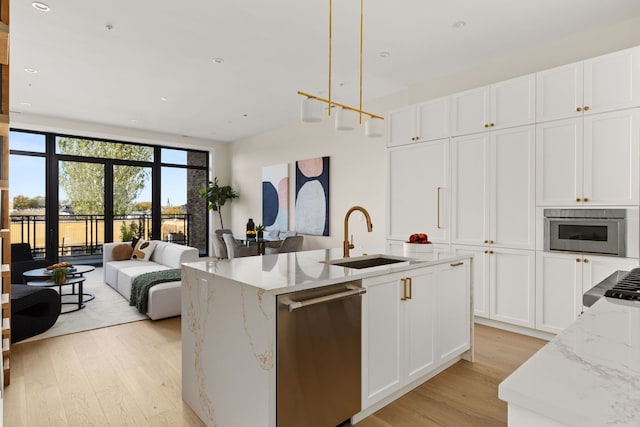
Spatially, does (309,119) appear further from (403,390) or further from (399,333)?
(403,390)

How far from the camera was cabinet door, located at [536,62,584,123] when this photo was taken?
10.1ft

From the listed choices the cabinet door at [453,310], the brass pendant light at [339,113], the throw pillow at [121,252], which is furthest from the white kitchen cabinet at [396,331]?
the throw pillow at [121,252]

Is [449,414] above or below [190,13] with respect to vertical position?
below

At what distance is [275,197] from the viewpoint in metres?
7.47

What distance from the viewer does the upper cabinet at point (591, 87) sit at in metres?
2.82

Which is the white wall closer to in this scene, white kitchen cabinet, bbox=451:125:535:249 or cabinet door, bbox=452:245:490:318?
white kitchen cabinet, bbox=451:125:535:249

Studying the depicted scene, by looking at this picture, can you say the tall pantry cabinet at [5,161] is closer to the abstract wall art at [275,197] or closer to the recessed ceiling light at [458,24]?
the recessed ceiling light at [458,24]

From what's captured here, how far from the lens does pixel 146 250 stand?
5.85m

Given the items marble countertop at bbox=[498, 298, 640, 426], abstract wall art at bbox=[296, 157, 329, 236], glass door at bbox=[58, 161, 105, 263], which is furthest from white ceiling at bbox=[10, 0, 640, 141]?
marble countertop at bbox=[498, 298, 640, 426]

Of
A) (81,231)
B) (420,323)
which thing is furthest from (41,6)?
(81,231)

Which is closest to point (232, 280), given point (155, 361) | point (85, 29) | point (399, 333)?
point (399, 333)

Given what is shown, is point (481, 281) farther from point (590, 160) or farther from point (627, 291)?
point (627, 291)

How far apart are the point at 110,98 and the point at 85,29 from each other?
2.22m

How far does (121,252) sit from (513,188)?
5.78 meters
